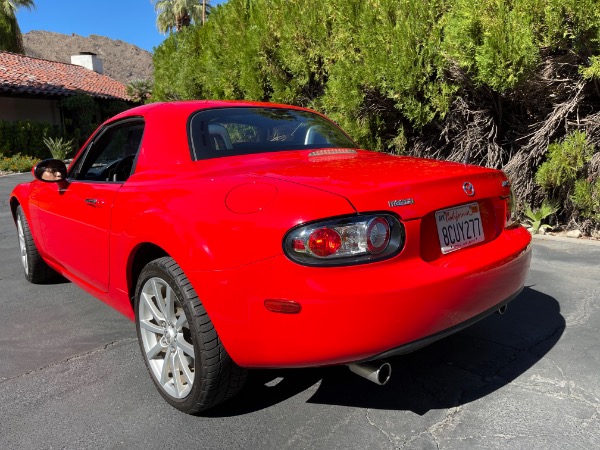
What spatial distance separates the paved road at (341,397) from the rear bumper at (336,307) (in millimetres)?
469

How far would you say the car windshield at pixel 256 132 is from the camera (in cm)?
306

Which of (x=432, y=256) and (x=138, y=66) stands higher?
(x=138, y=66)

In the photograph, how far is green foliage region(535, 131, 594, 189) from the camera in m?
5.77

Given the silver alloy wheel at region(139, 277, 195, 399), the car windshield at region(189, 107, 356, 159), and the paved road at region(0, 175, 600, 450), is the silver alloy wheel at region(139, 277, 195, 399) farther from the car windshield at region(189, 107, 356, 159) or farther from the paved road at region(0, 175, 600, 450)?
the car windshield at region(189, 107, 356, 159)

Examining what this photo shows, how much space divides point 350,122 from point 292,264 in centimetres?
562

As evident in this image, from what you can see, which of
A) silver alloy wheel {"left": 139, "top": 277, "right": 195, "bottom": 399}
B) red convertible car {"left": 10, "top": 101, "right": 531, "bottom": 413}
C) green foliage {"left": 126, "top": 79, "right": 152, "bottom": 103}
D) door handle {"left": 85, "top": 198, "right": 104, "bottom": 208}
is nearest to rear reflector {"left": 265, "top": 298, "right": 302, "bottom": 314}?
red convertible car {"left": 10, "top": 101, "right": 531, "bottom": 413}

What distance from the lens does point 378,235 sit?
2.21 m

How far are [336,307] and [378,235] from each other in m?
0.36

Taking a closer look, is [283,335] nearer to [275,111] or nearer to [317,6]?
[275,111]

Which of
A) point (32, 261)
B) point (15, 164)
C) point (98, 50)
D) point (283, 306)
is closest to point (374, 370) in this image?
point (283, 306)

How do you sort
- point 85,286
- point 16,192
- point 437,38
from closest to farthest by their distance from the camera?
1. point 85,286
2. point 16,192
3. point 437,38

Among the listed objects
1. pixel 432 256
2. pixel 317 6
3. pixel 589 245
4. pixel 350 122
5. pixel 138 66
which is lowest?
pixel 589 245

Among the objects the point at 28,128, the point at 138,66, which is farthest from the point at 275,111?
the point at 138,66

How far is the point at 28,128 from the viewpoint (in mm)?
22344
